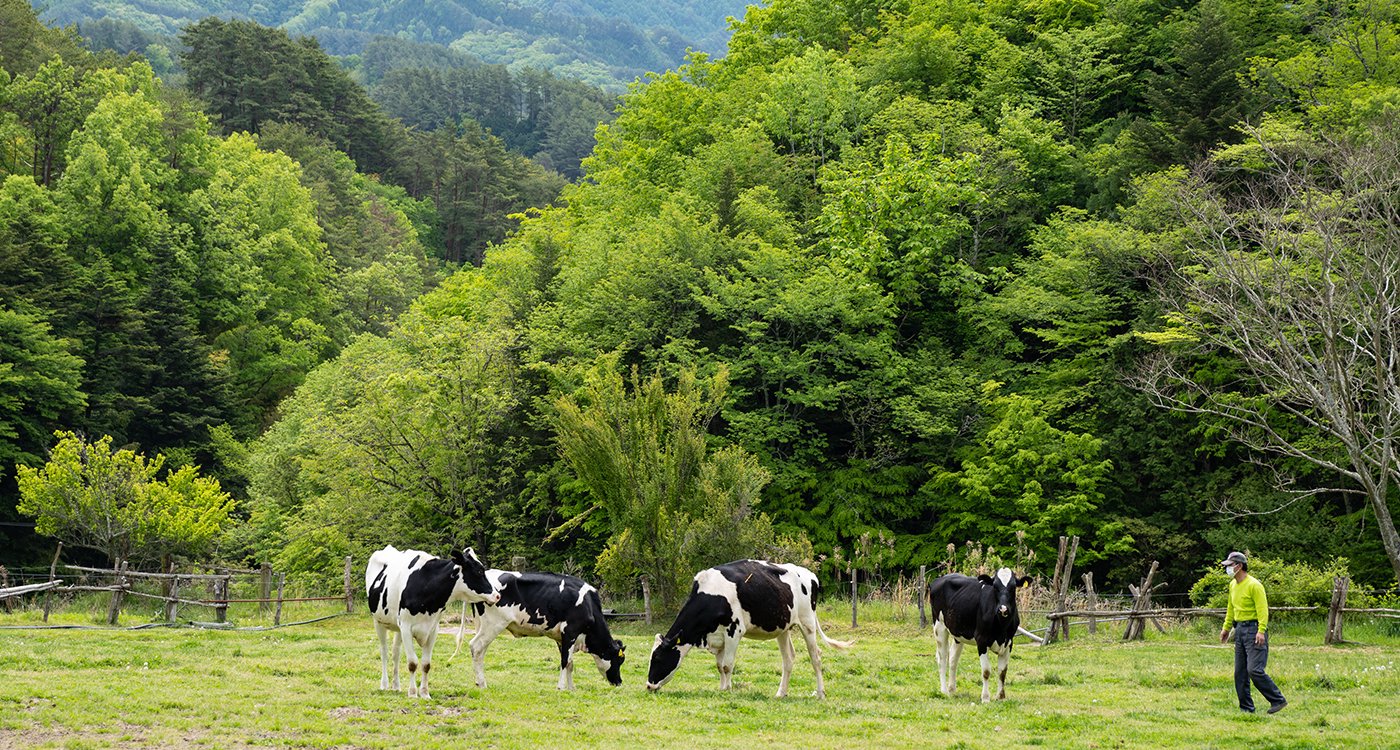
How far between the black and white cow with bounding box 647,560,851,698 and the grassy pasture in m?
0.44

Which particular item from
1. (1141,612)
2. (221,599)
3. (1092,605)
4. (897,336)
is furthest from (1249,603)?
(897,336)

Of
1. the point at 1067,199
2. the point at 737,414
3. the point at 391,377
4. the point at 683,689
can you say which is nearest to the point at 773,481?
the point at 737,414

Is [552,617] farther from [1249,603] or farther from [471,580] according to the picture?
[1249,603]

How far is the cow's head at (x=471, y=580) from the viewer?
1503 cm

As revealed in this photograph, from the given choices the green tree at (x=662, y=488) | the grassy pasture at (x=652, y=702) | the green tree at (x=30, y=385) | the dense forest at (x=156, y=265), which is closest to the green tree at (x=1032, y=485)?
the green tree at (x=662, y=488)

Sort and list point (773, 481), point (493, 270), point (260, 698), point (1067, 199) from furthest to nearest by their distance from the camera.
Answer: point (493, 270) → point (1067, 199) → point (773, 481) → point (260, 698)

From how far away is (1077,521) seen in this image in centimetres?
3419

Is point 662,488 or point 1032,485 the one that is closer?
point 662,488

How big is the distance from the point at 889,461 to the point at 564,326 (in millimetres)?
11204

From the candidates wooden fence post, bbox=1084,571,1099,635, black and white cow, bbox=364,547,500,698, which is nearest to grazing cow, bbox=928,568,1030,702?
black and white cow, bbox=364,547,500,698

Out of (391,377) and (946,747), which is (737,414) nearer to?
(391,377)

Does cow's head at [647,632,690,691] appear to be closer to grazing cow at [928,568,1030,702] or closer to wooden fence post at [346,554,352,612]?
grazing cow at [928,568,1030,702]

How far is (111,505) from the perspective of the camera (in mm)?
37906

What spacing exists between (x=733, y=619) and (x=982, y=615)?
3.12m
